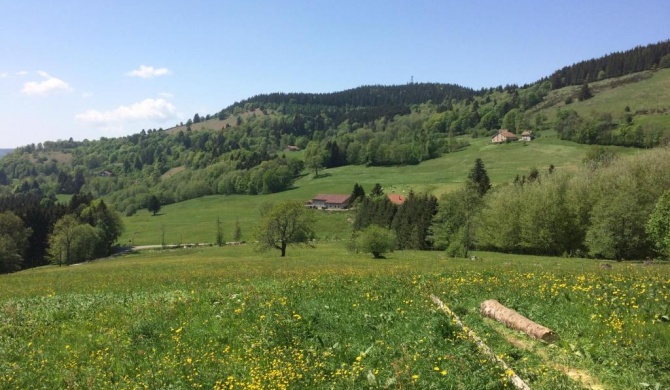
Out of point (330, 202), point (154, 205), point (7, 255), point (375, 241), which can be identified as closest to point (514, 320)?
point (375, 241)

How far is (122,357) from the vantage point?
11.4 m

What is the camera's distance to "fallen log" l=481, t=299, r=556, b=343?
10.6 meters

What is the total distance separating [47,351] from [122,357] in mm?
2732

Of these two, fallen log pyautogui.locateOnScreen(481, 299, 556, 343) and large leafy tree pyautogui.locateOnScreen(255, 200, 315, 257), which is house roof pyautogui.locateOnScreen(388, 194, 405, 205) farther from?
fallen log pyautogui.locateOnScreen(481, 299, 556, 343)

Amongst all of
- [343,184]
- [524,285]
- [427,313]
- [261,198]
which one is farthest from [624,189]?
[261,198]

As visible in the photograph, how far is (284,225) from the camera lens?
63688 mm

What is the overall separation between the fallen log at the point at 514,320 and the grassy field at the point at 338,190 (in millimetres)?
108021

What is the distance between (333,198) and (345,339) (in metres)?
150

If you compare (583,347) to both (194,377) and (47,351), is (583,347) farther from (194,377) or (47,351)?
(47,351)

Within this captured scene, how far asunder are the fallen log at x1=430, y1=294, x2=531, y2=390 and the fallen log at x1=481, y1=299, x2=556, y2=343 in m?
1.17

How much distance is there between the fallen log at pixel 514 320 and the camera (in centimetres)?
1056

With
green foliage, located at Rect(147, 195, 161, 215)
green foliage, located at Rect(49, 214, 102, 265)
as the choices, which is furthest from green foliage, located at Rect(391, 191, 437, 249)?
green foliage, located at Rect(147, 195, 161, 215)

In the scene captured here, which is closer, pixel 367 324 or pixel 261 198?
pixel 367 324

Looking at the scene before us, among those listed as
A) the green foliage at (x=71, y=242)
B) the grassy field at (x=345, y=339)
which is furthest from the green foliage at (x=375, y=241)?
the green foliage at (x=71, y=242)
